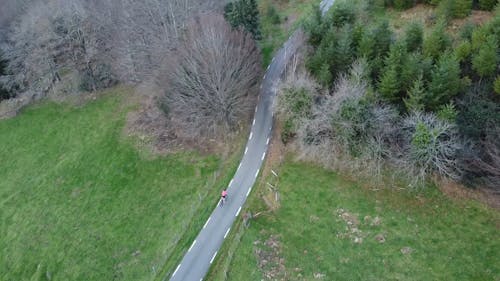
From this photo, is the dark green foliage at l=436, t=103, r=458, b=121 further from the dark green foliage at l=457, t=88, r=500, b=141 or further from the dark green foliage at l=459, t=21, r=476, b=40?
the dark green foliage at l=459, t=21, r=476, b=40

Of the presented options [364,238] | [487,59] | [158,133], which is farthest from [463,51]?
[158,133]

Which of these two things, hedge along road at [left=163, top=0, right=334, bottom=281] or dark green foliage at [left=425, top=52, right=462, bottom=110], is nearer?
dark green foliage at [left=425, top=52, right=462, bottom=110]

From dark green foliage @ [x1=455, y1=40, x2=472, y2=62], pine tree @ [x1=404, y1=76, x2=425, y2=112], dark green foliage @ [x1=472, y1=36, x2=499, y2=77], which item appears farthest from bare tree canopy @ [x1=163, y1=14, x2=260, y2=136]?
dark green foliage @ [x1=472, y1=36, x2=499, y2=77]

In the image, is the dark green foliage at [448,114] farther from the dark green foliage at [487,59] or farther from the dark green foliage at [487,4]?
the dark green foliage at [487,4]

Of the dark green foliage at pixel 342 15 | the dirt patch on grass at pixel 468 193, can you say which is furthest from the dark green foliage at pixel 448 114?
the dark green foliage at pixel 342 15

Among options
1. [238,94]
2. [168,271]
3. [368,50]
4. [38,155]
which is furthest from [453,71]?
[38,155]

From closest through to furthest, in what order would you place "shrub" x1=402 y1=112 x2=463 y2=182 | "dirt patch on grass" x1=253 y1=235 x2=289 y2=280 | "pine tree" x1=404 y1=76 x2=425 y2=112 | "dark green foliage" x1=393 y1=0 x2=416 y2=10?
"dirt patch on grass" x1=253 y1=235 x2=289 y2=280 → "shrub" x1=402 y1=112 x2=463 y2=182 → "pine tree" x1=404 y1=76 x2=425 y2=112 → "dark green foliage" x1=393 y1=0 x2=416 y2=10
